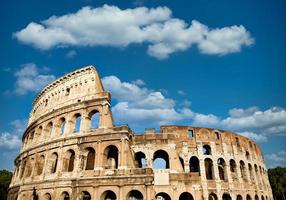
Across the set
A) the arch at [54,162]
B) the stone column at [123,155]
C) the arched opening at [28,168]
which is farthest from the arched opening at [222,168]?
the arched opening at [28,168]

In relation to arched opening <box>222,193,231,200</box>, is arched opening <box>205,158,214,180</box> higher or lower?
higher

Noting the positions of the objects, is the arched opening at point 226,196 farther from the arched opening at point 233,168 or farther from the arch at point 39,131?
the arch at point 39,131

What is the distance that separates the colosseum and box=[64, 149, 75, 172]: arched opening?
9cm

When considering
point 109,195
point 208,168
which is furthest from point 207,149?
point 109,195

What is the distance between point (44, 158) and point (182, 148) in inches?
534

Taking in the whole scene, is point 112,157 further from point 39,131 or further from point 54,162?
point 39,131

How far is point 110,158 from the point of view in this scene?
21828 mm

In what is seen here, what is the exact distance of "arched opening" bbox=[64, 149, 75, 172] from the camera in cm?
2170

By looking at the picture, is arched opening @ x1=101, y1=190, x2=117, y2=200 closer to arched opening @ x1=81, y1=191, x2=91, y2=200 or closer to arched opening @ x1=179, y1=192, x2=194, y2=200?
arched opening @ x1=81, y1=191, x2=91, y2=200

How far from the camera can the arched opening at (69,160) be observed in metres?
21.7

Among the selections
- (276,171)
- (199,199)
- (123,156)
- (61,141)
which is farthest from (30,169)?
(276,171)

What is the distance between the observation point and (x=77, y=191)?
1947 cm

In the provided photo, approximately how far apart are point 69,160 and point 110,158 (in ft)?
12.4

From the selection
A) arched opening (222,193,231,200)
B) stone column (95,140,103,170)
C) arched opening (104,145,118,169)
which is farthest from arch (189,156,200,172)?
stone column (95,140,103,170)
